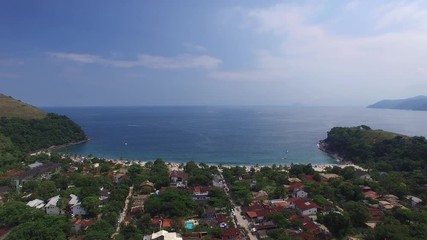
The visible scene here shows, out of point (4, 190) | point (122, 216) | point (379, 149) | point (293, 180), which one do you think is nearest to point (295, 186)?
point (293, 180)

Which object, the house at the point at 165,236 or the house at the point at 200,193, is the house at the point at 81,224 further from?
the house at the point at 200,193

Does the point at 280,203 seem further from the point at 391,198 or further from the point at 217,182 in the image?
the point at 391,198

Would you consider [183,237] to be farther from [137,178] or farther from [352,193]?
[352,193]

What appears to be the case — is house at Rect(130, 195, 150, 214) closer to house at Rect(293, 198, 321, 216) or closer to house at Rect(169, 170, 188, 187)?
house at Rect(169, 170, 188, 187)

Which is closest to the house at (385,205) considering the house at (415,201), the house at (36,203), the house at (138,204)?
the house at (415,201)

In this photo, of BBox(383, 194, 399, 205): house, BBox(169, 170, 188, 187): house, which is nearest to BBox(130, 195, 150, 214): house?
BBox(169, 170, 188, 187): house

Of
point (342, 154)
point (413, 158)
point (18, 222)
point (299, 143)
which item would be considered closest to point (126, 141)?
point (299, 143)
